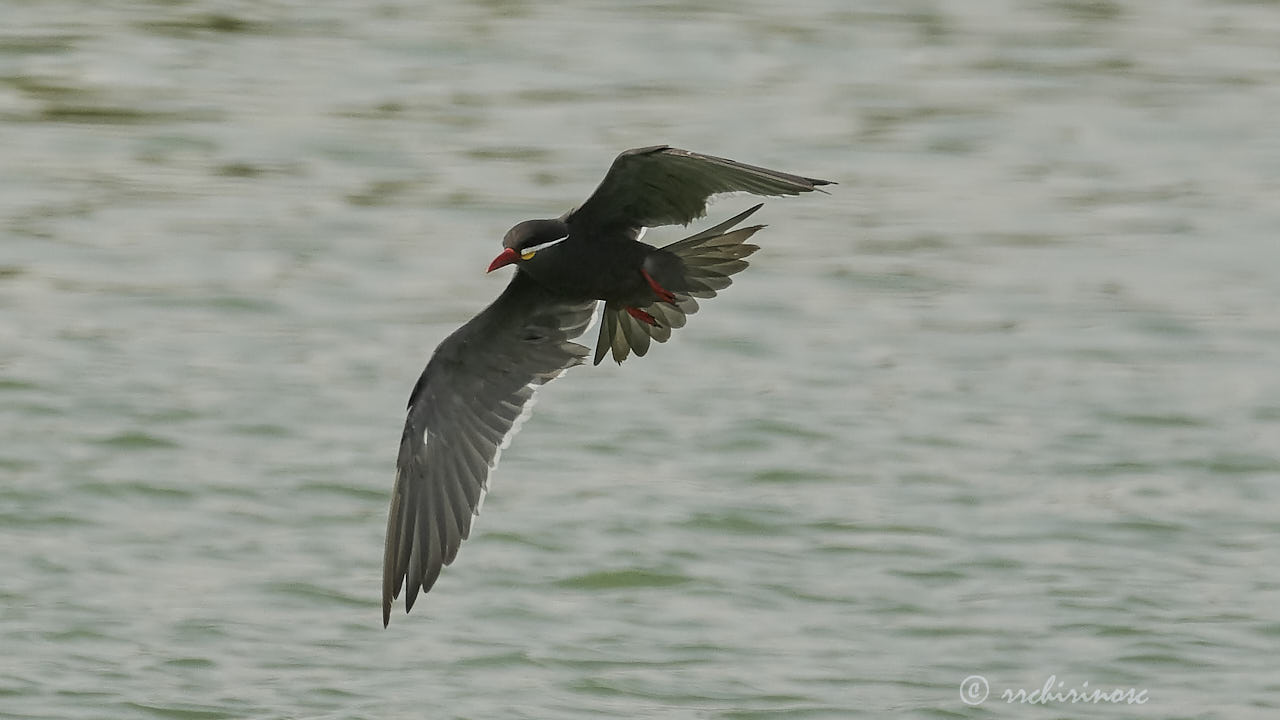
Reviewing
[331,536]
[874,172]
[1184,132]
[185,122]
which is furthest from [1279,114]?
[331,536]

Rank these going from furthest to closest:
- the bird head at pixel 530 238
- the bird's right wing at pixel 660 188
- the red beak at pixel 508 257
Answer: the bird head at pixel 530 238, the red beak at pixel 508 257, the bird's right wing at pixel 660 188

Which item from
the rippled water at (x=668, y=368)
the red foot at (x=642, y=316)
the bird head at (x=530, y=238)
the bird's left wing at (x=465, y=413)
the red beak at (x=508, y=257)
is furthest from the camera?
the rippled water at (x=668, y=368)

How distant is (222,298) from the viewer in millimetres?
15328

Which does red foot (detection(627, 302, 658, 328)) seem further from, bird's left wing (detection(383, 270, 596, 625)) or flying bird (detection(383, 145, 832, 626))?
bird's left wing (detection(383, 270, 596, 625))

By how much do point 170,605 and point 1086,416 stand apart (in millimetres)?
5134

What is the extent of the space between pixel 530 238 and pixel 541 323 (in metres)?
1.05

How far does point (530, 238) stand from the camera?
799 cm

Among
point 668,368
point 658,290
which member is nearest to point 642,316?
point 658,290

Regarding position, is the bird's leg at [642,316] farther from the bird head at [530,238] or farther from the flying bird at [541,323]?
the bird head at [530,238]

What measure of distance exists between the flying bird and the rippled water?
5.48ft

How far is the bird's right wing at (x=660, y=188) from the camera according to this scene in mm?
7523

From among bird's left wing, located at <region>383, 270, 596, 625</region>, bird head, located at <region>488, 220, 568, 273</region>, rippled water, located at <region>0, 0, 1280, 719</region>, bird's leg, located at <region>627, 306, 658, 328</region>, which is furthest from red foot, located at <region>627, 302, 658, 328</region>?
rippled water, located at <region>0, 0, 1280, 719</region>

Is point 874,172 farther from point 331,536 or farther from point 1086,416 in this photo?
point 331,536

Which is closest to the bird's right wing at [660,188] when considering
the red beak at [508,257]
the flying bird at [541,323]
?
the flying bird at [541,323]
